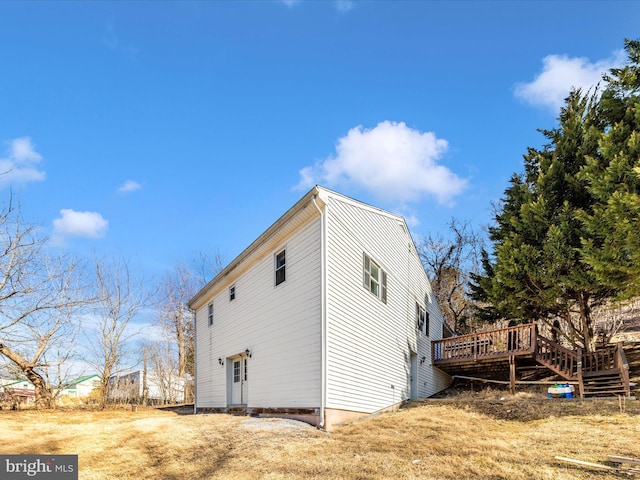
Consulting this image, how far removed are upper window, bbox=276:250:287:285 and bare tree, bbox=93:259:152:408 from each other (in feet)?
38.7

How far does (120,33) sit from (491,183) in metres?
23.4

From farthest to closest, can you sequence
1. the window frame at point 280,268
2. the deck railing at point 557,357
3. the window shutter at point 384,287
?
the deck railing at point 557,357
the window shutter at point 384,287
the window frame at point 280,268

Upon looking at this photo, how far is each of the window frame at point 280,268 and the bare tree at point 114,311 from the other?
11699 millimetres

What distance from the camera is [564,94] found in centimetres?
1850

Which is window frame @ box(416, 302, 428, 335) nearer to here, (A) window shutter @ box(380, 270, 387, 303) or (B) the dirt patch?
(A) window shutter @ box(380, 270, 387, 303)

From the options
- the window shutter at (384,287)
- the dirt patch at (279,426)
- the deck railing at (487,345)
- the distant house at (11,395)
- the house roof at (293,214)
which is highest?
the house roof at (293,214)

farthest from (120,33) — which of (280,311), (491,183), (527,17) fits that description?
(491,183)

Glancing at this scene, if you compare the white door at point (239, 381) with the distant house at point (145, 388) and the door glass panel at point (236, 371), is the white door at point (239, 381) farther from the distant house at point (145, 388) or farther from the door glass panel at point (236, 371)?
the distant house at point (145, 388)

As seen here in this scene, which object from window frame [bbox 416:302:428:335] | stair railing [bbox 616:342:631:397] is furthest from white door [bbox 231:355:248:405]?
stair railing [bbox 616:342:631:397]

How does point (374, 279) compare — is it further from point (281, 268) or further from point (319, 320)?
point (319, 320)

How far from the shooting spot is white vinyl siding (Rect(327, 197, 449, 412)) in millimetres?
Result: 10469

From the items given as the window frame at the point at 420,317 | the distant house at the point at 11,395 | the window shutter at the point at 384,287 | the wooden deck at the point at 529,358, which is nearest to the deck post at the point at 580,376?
the wooden deck at the point at 529,358

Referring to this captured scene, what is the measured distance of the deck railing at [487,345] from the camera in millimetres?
15609

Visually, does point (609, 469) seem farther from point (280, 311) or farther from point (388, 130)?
point (388, 130)
